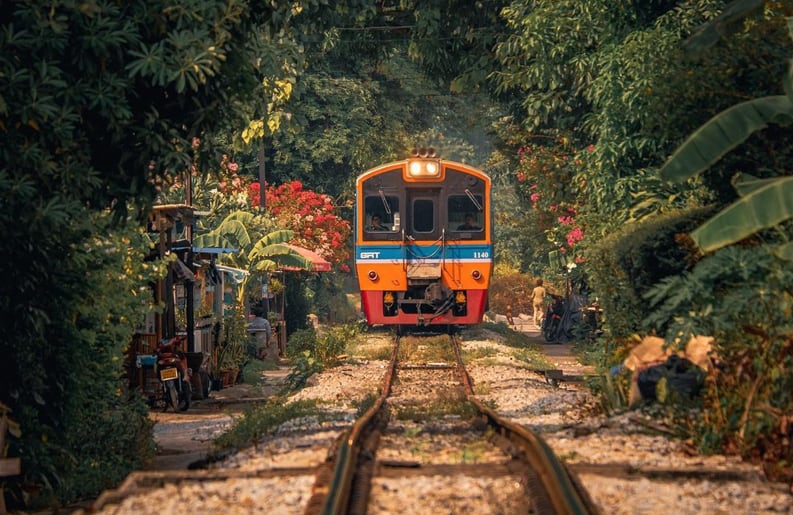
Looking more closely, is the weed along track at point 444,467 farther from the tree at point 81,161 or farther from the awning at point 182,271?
the awning at point 182,271

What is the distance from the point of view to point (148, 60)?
9.95 m

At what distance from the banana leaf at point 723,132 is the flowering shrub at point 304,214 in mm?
22361

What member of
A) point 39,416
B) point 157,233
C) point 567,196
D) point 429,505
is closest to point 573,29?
point 567,196

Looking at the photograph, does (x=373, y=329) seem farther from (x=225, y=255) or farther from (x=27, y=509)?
(x=27, y=509)

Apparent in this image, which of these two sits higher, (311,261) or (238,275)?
(311,261)

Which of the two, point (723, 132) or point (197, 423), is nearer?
point (723, 132)

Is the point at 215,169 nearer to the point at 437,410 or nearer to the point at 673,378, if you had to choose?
the point at 437,410

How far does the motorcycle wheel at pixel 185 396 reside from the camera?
1620 centimetres

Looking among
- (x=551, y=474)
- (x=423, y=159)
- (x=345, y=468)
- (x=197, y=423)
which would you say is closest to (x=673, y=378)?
(x=551, y=474)

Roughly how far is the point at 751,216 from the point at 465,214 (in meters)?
14.2

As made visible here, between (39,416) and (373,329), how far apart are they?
18.5m

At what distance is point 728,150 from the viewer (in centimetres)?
1059

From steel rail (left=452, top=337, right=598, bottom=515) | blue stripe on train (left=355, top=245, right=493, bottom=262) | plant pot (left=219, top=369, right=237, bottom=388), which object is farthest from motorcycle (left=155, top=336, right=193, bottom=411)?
blue stripe on train (left=355, top=245, right=493, bottom=262)

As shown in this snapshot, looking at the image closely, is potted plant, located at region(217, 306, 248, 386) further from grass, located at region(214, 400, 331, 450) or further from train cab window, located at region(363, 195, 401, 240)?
grass, located at region(214, 400, 331, 450)
